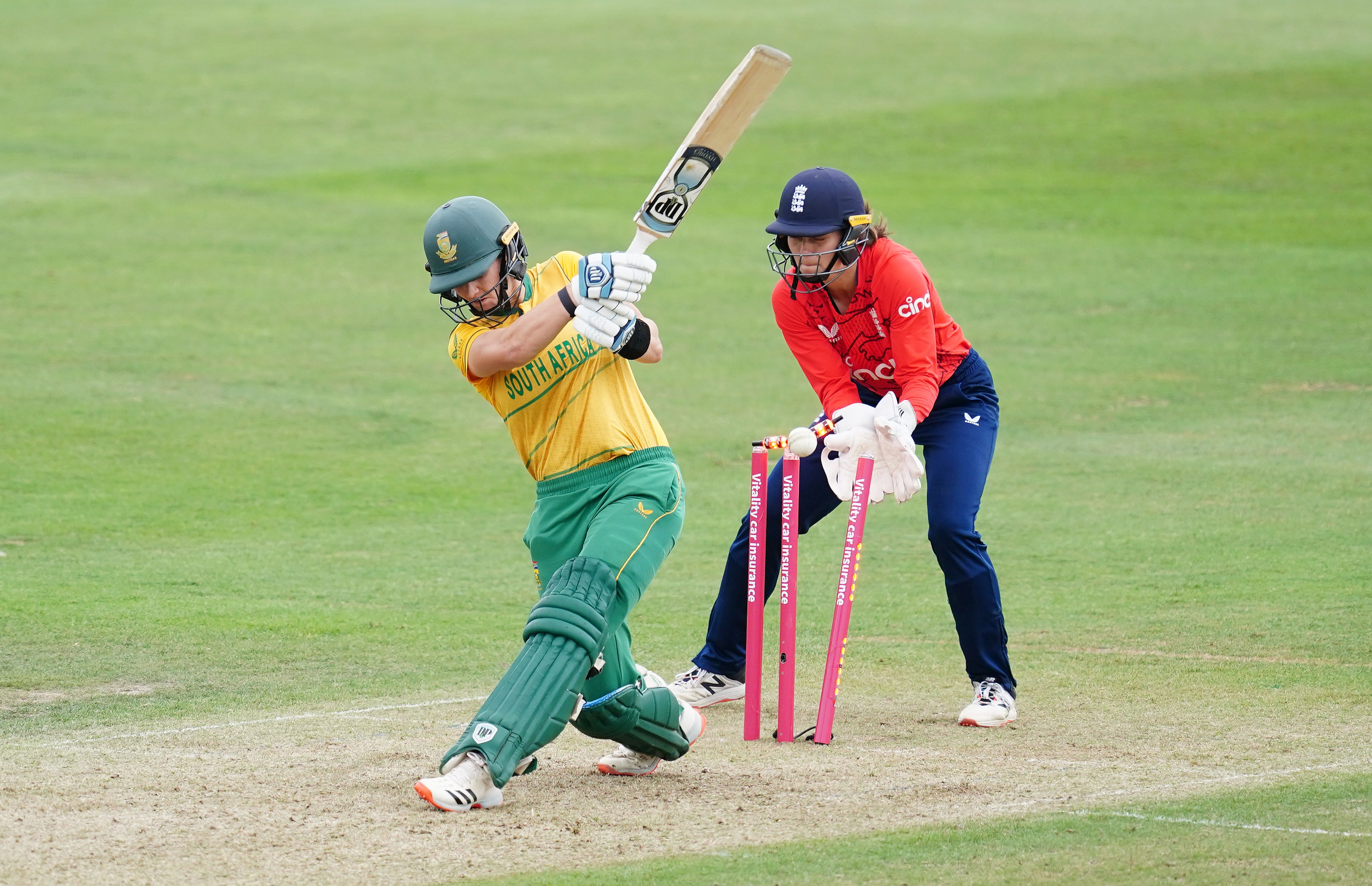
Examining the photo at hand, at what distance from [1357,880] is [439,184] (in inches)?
813

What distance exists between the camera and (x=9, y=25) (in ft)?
108

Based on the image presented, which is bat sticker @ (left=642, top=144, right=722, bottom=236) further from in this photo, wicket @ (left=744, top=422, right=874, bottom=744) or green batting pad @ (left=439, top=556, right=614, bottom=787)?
green batting pad @ (left=439, top=556, right=614, bottom=787)

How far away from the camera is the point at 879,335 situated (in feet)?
21.3

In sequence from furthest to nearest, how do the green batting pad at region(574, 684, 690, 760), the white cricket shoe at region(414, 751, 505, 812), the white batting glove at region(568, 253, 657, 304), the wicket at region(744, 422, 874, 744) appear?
the wicket at region(744, 422, 874, 744) → the green batting pad at region(574, 684, 690, 760) → the white batting glove at region(568, 253, 657, 304) → the white cricket shoe at region(414, 751, 505, 812)

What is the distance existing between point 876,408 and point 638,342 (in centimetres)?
126

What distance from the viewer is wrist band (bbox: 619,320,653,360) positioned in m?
5.34

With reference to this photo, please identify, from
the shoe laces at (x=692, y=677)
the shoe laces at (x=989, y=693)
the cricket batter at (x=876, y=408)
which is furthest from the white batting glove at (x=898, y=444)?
the shoe laces at (x=692, y=677)

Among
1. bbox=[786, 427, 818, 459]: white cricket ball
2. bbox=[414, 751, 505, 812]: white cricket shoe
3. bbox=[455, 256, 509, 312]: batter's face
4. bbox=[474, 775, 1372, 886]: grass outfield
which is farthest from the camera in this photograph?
bbox=[786, 427, 818, 459]: white cricket ball

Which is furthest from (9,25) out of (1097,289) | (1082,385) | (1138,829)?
(1138,829)

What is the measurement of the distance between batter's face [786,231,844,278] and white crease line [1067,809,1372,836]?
2333mm

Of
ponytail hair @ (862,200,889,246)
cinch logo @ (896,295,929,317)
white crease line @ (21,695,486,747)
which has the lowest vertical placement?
white crease line @ (21,695,486,747)

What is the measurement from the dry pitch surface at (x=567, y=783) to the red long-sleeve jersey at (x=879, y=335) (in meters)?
1.24

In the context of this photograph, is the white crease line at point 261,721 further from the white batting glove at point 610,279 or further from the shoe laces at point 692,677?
the white batting glove at point 610,279

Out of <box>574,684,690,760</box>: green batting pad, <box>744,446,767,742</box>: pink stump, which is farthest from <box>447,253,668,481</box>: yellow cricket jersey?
<box>574,684,690,760</box>: green batting pad
